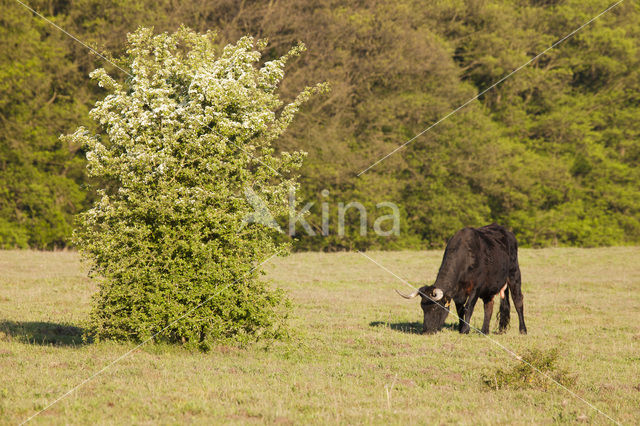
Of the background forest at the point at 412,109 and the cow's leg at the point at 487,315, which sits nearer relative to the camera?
the cow's leg at the point at 487,315

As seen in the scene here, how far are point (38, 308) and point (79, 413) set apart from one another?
7.83 m

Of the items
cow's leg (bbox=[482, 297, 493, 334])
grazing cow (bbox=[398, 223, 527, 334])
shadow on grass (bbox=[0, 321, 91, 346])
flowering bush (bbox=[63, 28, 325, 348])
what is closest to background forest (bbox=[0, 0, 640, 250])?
shadow on grass (bbox=[0, 321, 91, 346])

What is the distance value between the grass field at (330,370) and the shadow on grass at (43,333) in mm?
33

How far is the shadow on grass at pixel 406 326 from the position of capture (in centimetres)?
1294

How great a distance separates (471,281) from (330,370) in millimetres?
4633

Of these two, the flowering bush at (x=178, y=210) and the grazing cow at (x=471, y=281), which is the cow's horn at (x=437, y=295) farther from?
the flowering bush at (x=178, y=210)

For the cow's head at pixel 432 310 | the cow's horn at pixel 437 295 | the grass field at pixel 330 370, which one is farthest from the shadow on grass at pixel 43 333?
the cow's horn at pixel 437 295

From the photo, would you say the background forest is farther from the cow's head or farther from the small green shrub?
the small green shrub

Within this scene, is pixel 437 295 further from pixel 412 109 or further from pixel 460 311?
pixel 412 109

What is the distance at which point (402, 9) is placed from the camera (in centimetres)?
3672

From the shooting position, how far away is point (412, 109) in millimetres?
36875

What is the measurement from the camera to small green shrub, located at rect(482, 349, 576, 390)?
868 centimetres

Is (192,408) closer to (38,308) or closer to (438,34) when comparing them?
(38,308)

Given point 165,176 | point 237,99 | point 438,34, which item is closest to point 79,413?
point 165,176
